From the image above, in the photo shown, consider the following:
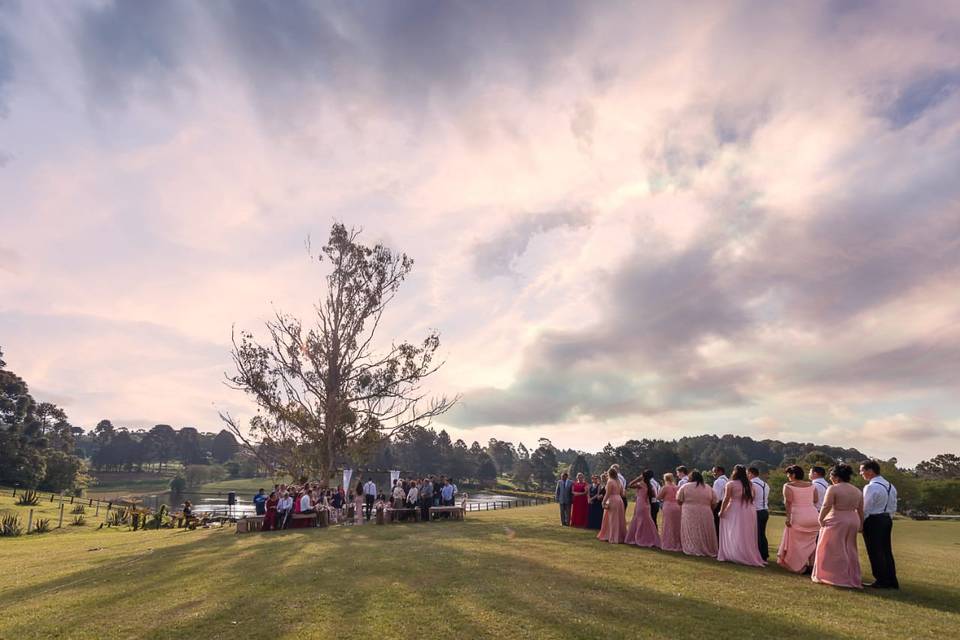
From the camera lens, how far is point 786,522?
1032 centimetres

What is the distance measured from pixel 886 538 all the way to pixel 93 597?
42.1ft

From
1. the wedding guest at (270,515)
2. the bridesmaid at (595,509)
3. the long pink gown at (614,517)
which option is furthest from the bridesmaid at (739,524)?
the wedding guest at (270,515)

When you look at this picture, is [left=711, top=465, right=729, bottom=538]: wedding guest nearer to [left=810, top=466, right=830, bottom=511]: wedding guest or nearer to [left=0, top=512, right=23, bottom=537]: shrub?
[left=810, top=466, right=830, bottom=511]: wedding guest

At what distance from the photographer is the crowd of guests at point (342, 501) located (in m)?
20.7

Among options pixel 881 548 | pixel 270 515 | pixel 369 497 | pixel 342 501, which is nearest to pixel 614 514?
pixel 881 548

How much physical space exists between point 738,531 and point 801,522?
1.23m

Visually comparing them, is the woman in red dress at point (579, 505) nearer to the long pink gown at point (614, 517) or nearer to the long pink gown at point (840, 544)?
the long pink gown at point (614, 517)

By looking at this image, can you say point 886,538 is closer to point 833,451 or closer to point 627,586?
point 627,586

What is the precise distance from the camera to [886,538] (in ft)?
28.9

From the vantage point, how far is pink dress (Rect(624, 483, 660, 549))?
44.3 ft

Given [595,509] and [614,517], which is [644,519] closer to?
[614,517]

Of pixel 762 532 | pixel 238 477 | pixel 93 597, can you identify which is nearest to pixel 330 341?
pixel 93 597

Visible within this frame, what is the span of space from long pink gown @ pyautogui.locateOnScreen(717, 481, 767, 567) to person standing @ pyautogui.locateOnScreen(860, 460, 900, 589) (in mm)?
2034

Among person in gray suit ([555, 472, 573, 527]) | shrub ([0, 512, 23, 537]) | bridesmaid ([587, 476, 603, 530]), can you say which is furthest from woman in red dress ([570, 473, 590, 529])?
Result: shrub ([0, 512, 23, 537])
